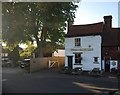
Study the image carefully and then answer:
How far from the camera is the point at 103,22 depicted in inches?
1711

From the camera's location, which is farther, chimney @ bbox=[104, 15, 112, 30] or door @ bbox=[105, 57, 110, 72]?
chimney @ bbox=[104, 15, 112, 30]

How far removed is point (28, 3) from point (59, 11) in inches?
195

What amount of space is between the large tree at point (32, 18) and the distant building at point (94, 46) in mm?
3108

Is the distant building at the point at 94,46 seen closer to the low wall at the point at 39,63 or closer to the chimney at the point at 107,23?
the chimney at the point at 107,23

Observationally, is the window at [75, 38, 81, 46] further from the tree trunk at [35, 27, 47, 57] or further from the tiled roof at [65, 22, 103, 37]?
the tree trunk at [35, 27, 47, 57]

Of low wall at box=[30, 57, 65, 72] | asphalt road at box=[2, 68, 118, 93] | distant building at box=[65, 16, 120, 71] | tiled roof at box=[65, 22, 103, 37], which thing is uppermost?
tiled roof at box=[65, 22, 103, 37]

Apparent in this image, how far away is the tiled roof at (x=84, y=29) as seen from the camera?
140 feet

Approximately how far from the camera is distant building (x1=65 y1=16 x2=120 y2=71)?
1593 inches

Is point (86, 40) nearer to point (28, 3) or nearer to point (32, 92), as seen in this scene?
point (28, 3)

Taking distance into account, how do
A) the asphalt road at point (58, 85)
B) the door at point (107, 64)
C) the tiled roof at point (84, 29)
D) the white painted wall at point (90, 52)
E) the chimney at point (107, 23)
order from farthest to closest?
the chimney at point (107, 23)
the tiled roof at point (84, 29)
the white painted wall at point (90, 52)
the door at point (107, 64)
the asphalt road at point (58, 85)

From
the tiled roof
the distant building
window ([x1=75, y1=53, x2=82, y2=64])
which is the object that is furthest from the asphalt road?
the tiled roof

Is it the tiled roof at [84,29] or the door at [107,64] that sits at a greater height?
the tiled roof at [84,29]

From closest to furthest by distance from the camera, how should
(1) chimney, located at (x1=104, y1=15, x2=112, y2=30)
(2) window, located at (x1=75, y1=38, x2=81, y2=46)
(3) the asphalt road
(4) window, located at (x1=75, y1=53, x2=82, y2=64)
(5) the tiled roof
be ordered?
(3) the asphalt road → (5) the tiled roof → (1) chimney, located at (x1=104, y1=15, x2=112, y2=30) → (4) window, located at (x1=75, y1=53, x2=82, y2=64) → (2) window, located at (x1=75, y1=38, x2=81, y2=46)

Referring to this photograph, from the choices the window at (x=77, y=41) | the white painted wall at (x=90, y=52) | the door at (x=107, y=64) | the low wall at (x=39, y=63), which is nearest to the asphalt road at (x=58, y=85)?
the door at (x=107, y=64)
